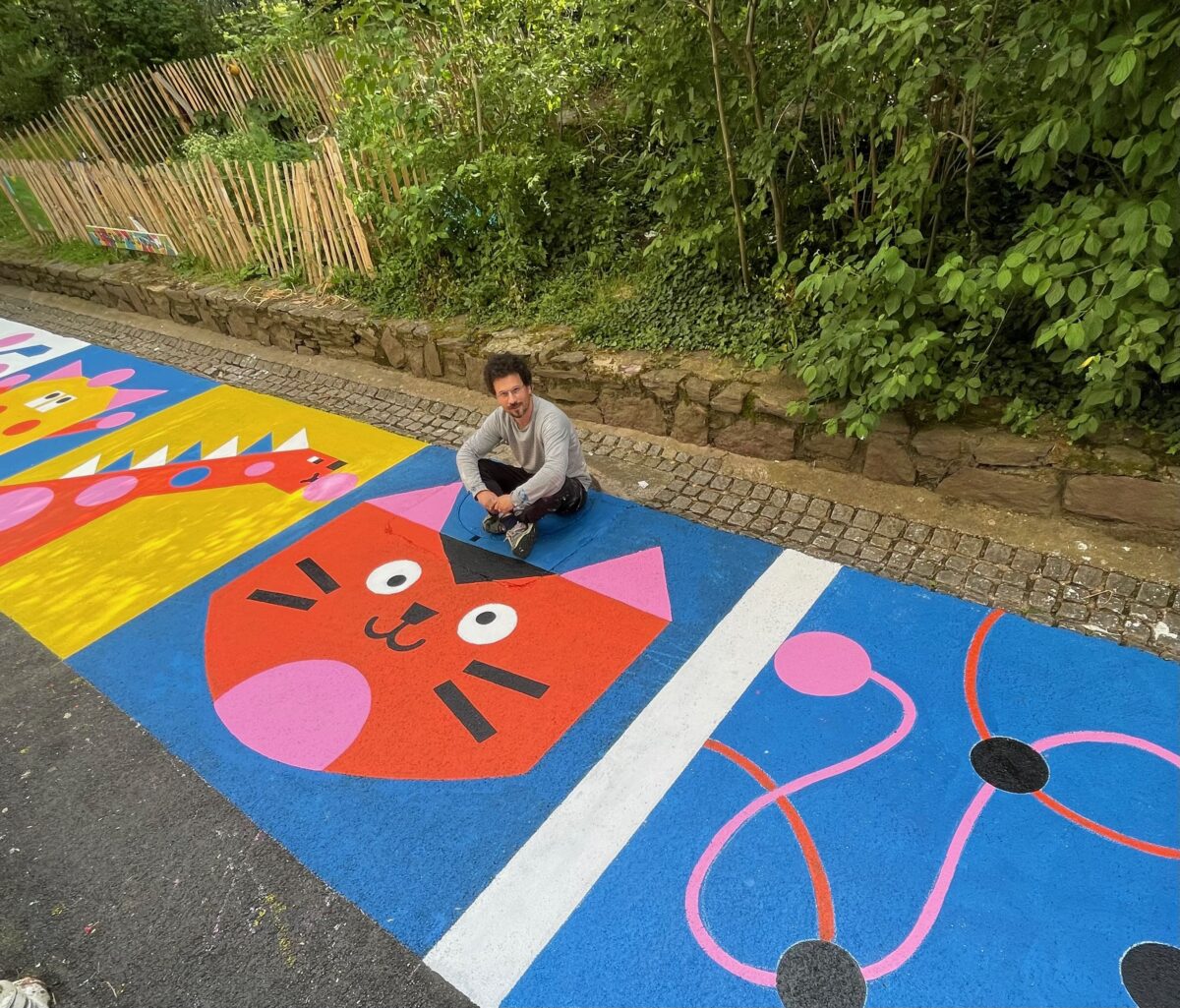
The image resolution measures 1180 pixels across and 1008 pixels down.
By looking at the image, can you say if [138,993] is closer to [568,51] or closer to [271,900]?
[271,900]

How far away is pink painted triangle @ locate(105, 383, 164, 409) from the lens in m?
6.95

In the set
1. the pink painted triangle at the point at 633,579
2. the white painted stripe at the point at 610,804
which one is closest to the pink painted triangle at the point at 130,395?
the pink painted triangle at the point at 633,579

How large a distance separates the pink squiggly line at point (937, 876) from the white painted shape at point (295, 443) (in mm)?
4557

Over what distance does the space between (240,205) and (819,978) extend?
8.74m

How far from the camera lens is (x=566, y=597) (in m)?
3.93

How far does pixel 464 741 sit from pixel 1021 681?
2.44 m

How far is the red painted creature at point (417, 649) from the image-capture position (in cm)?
322

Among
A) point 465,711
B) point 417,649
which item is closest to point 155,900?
point 465,711

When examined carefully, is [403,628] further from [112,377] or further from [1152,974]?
[112,377]

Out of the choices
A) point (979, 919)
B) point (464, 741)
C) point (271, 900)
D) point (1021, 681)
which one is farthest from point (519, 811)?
point (1021, 681)

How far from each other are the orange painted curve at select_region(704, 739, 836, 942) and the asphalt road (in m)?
1.24

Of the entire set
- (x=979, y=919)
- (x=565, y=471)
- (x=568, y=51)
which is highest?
(x=568, y=51)

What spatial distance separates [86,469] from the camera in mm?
5871

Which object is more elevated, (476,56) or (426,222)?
(476,56)
